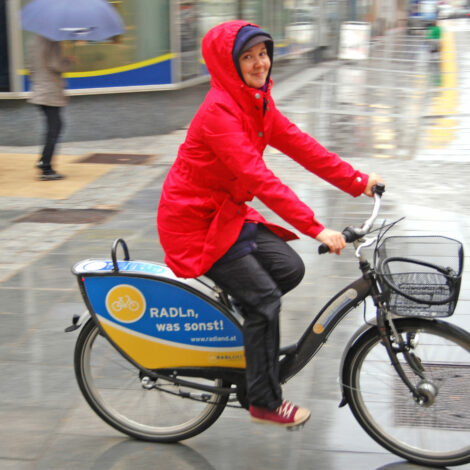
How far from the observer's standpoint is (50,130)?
29.7 feet

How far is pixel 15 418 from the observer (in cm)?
388

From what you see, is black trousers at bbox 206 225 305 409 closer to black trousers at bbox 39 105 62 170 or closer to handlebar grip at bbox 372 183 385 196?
handlebar grip at bbox 372 183 385 196

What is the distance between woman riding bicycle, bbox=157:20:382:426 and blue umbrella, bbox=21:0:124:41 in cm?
522

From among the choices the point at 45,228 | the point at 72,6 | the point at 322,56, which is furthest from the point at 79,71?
the point at 322,56

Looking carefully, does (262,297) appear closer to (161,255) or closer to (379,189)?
(379,189)

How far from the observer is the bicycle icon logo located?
3475mm

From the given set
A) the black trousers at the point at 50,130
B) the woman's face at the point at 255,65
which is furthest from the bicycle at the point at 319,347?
the black trousers at the point at 50,130

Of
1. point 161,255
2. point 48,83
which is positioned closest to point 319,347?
point 161,255

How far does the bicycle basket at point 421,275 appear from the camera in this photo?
3051mm

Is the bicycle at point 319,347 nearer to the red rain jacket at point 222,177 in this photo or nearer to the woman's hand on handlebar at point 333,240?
the woman's hand on handlebar at point 333,240

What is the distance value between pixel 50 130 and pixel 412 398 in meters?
6.59

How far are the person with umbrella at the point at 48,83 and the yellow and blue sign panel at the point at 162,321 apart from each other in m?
5.82

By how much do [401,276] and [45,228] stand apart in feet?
15.3

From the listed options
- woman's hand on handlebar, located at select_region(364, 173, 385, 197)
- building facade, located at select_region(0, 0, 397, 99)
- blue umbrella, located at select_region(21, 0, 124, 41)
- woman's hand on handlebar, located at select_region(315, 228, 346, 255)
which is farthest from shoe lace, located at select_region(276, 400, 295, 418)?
building facade, located at select_region(0, 0, 397, 99)
